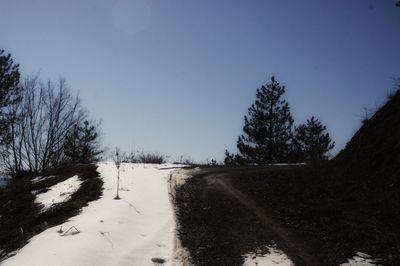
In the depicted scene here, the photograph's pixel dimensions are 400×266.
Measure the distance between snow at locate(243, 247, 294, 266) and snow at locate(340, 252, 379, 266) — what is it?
1013 mm

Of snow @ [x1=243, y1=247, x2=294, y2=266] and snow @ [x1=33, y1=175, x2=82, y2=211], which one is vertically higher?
snow @ [x1=33, y1=175, x2=82, y2=211]

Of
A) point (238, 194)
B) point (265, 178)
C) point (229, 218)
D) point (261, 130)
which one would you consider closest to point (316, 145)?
point (261, 130)

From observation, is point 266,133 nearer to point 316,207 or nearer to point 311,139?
point 311,139

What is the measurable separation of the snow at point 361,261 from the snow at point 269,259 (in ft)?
3.32

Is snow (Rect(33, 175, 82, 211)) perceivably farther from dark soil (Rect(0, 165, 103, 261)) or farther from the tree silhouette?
the tree silhouette

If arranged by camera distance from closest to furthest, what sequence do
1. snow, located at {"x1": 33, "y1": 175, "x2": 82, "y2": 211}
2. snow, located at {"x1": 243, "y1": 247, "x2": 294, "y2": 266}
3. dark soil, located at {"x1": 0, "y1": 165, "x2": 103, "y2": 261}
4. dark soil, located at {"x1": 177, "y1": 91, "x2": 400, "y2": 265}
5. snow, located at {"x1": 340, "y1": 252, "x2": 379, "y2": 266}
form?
snow, located at {"x1": 340, "y1": 252, "x2": 379, "y2": 266}, snow, located at {"x1": 243, "y1": 247, "x2": 294, "y2": 266}, dark soil, located at {"x1": 177, "y1": 91, "x2": 400, "y2": 265}, dark soil, located at {"x1": 0, "y1": 165, "x2": 103, "y2": 261}, snow, located at {"x1": 33, "y1": 175, "x2": 82, "y2": 211}

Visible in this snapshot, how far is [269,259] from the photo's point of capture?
7.67m

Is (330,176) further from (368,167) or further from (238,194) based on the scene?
(238,194)

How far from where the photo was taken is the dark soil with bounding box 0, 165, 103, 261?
29.5 ft

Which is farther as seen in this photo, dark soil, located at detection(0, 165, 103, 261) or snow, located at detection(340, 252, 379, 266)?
dark soil, located at detection(0, 165, 103, 261)

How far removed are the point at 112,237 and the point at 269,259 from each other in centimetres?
295

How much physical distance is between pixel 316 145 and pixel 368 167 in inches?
1192

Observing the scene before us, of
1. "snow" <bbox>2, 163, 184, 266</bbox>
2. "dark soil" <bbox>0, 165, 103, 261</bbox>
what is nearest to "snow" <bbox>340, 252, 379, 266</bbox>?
"snow" <bbox>2, 163, 184, 266</bbox>

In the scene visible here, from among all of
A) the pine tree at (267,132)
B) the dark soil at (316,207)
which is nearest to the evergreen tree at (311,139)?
the pine tree at (267,132)
